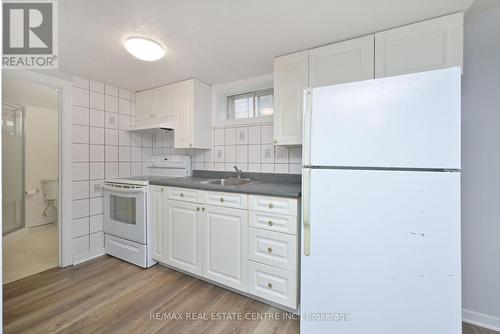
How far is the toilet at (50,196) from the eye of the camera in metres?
3.53

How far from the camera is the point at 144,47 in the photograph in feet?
5.36

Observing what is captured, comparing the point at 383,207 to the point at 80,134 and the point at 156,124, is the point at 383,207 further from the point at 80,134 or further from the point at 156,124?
the point at 80,134

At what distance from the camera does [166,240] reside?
2.21 metres

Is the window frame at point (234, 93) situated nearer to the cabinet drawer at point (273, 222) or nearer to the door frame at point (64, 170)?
the cabinet drawer at point (273, 222)

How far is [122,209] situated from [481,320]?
3.23 metres

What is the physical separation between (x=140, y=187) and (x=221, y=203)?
100 centimetres

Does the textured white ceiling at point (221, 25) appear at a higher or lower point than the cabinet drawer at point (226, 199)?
higher

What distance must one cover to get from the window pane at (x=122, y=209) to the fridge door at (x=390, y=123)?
2032 mm

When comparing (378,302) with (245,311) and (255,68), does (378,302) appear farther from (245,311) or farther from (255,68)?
(255,68)

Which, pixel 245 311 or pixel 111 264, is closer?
pixel 245 311

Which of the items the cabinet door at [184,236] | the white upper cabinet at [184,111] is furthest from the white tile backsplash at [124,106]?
the cabinet door at [184,236]

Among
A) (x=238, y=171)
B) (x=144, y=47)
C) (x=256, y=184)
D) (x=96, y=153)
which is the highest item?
(x=144, y=47)

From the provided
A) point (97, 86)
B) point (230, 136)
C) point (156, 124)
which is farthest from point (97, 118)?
point (230, 136)

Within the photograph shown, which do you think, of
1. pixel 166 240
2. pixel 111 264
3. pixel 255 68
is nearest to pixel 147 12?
pixel 255 68
